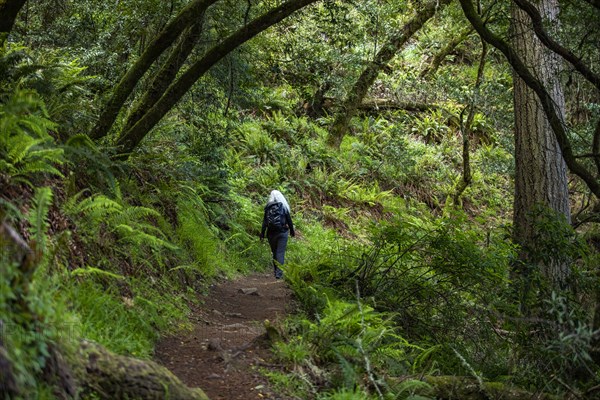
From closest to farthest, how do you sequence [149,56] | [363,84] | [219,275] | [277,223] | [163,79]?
[149,56]
[163,79]
[219,275]
[277,223]
[363,84]

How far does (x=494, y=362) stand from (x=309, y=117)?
50.6 feet

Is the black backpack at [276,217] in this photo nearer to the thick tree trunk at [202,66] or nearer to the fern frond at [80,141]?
the thick tree trunk at [202,66]

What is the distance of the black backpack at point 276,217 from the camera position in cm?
1059

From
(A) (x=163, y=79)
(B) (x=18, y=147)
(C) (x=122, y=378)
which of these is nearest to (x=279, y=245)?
(A) (x=163, y=79)

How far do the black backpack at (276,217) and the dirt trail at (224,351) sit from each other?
289 cm

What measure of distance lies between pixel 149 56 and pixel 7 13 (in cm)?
157

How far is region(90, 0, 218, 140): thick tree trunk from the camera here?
6.30 m

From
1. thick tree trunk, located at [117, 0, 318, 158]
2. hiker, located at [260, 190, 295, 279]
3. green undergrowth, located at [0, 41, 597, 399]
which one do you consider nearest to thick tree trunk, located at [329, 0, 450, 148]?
green undergrowth, located at [0, 41, 597, 399]

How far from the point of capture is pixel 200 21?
25.0 feet

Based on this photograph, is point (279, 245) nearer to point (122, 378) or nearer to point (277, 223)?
point (277, 223)

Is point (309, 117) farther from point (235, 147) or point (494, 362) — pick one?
point (494, 362)

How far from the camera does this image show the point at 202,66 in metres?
6.61

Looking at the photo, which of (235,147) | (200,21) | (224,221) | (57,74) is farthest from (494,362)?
(235,147)

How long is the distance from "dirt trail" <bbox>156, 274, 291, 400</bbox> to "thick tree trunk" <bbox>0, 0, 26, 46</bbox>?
3662 mm
